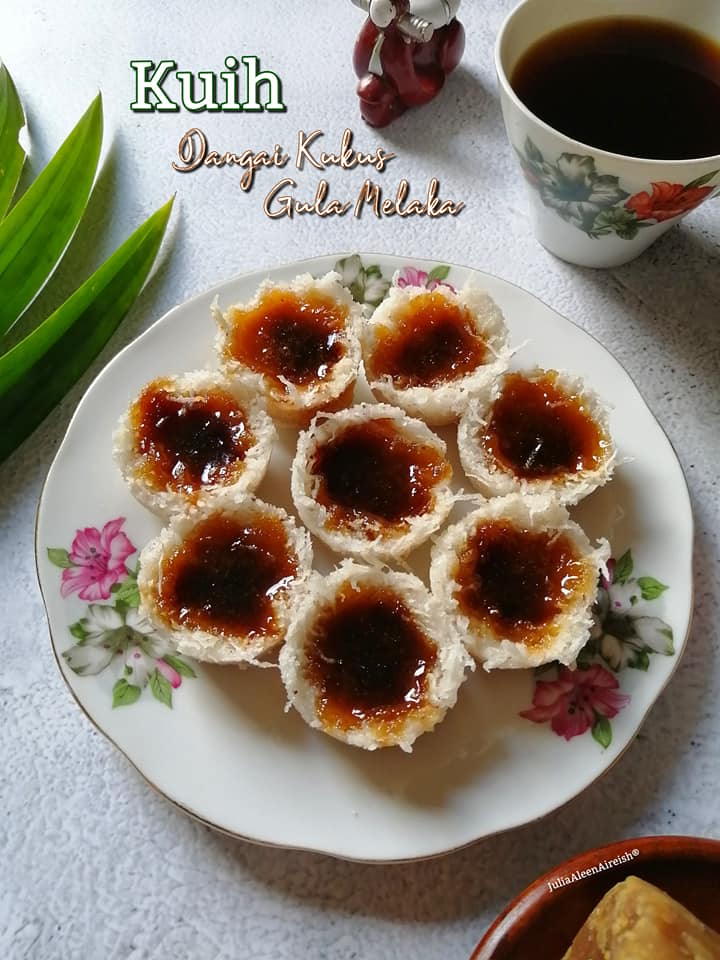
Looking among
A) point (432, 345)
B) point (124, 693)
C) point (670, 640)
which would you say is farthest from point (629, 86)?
point (124, 693)

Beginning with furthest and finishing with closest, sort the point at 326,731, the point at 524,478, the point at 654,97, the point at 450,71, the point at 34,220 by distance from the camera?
the point at 450,71 < the point at 34,220 < the point at 654,97 < the point at 524,478 < the point at 326,731

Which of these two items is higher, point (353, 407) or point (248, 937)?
point (353, 407)

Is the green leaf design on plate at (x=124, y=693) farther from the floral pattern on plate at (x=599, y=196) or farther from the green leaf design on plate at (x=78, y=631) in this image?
the floral pattern on plate at (x=599, y=196)

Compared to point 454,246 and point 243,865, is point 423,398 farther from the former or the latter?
point 243,865

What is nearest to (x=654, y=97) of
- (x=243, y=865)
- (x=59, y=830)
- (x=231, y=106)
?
(x=231, y=106)

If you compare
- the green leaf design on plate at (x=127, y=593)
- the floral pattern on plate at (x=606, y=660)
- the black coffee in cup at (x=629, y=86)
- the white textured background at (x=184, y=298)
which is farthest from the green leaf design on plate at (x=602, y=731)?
the black coffee in cup at (x=629, y=86)
